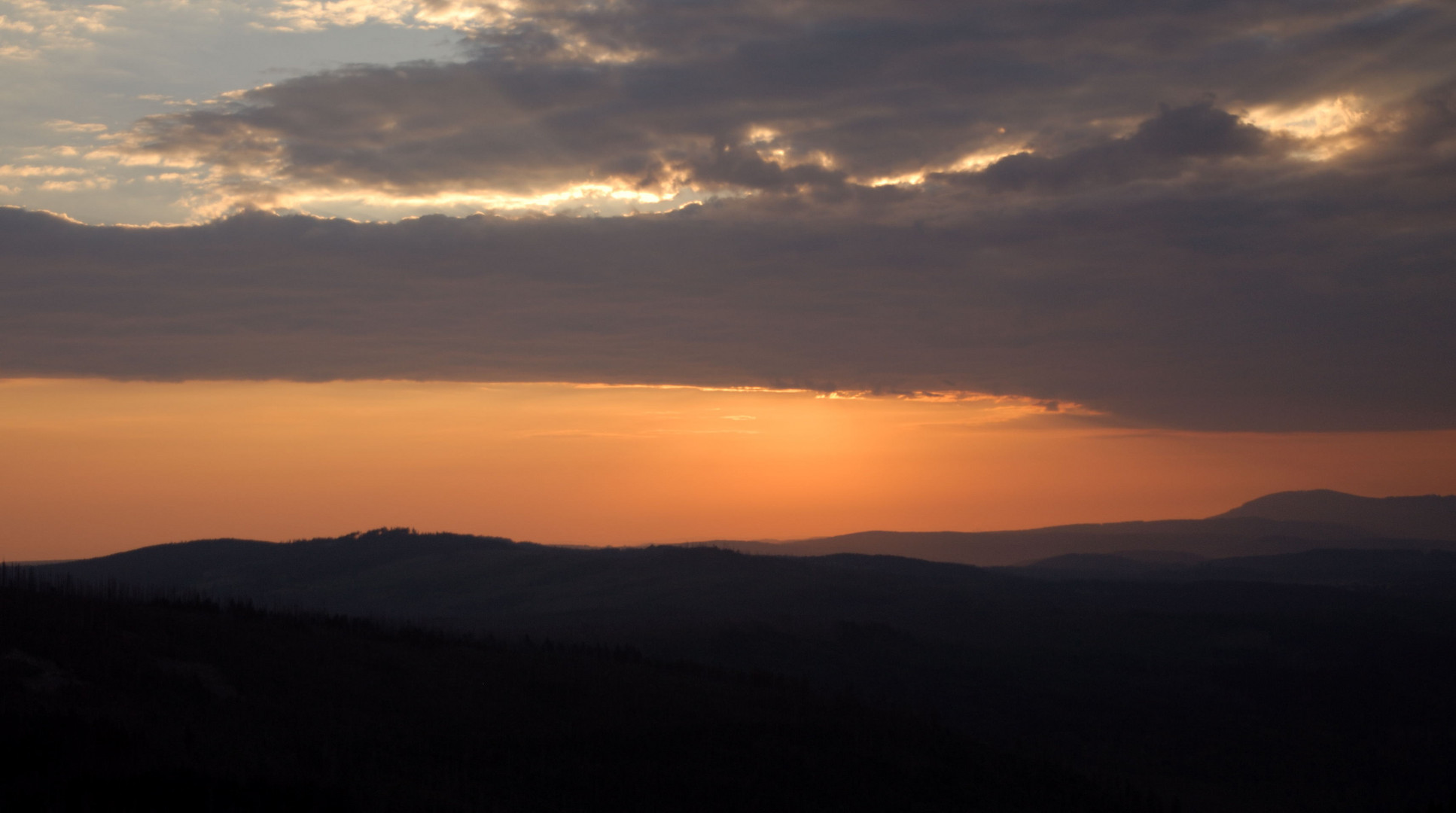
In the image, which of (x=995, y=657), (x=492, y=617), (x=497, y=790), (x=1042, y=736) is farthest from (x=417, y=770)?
(x=492, y=617)

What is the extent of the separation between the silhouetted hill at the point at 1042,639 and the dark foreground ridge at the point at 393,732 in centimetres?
2035

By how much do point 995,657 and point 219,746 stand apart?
275 ft

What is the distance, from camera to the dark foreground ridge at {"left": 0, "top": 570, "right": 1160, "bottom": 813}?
23.2 metres

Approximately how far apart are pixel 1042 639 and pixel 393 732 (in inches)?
3660

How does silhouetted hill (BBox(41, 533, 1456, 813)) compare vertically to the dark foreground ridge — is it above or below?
below

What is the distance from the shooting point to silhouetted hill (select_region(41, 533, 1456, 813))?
224ft

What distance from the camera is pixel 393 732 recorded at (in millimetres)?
33375

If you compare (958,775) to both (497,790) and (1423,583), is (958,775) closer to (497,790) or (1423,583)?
(497,790)

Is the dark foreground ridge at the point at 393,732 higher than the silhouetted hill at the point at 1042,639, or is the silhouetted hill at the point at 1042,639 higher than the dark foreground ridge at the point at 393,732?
the dark foreground ridge at the point at 393,732

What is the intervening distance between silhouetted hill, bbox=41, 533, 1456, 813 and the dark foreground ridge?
66.8 feet

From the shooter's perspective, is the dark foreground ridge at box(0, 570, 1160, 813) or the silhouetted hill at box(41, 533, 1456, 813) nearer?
the dark foreground ridge at box(0, 570, 1160, 813)

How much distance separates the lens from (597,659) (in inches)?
2239

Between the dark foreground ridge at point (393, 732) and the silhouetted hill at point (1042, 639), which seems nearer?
the dark foreground ridge at point (393, 732)

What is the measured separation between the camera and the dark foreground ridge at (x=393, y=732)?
A: 23.2 m
